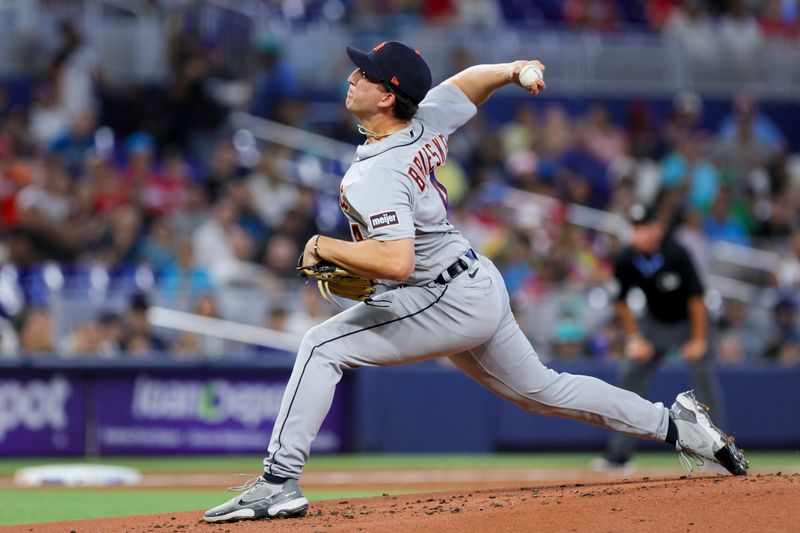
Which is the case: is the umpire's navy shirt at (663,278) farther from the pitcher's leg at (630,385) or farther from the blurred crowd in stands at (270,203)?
the blurred crowd in stands at (270,203)

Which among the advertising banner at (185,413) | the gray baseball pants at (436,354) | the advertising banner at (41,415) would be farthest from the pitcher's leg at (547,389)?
the advertising banner at (41,415)

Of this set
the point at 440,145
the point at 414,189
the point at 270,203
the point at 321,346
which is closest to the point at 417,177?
A: the point at 414,189

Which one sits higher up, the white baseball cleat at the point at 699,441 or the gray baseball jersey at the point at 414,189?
the gray baseball jersey at the point at 414,189

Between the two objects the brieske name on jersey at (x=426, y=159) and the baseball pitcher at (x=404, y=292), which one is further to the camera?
the brieske name on jersey at (x=426, y=159)

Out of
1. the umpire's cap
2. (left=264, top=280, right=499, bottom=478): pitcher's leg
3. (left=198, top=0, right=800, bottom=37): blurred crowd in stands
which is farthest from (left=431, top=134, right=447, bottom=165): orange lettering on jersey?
(left=198, top=0, right=800, bottom=37): blurred crowd in stands

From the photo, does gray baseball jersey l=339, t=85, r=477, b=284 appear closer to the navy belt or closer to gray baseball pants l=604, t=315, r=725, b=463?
the navy belt

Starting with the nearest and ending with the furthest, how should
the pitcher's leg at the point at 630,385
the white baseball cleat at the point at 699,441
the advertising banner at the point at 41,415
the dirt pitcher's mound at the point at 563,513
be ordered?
the dirt pitcher's mound at the point at 563,513 → the white baseball cleat at the point at 699,441 → the pitcher's leg at the point at 630,385 → the advertising banner at the point at 41,415

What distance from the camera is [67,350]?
11.5 m

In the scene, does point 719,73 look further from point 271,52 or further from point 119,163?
point 119,163

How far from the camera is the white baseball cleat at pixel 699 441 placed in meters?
5.97

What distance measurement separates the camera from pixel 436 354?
558 centimetres

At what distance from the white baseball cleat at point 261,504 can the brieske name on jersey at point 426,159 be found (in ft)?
4.66

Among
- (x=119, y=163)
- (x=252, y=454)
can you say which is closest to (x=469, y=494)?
(x=252, y=454)

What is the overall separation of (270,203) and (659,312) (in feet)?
17.8
